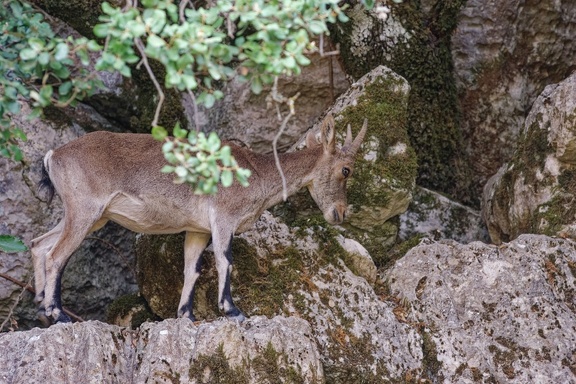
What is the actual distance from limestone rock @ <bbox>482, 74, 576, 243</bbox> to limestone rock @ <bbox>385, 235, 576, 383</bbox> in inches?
26.9

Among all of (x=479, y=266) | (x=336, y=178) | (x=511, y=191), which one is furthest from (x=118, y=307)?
(x=511, y=191)

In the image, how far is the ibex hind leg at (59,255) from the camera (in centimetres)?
875

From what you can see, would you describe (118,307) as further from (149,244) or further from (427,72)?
(427,72)

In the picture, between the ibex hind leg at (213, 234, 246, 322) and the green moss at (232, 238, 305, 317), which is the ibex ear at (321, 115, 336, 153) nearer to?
the green moss at (232, 238, 305, 317)

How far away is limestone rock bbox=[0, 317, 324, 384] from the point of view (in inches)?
290

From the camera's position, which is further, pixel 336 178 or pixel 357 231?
pixel 357 231

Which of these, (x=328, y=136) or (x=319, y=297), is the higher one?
(x=328, y=136)

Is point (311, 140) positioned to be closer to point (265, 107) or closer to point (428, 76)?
point (265, 107)

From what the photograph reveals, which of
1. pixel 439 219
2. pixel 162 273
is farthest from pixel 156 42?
pixel 439 219

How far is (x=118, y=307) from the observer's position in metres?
10.0

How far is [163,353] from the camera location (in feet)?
25.4

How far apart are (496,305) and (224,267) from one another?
265 centimetres

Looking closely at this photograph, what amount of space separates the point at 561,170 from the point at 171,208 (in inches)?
170

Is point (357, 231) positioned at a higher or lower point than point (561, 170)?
lower
